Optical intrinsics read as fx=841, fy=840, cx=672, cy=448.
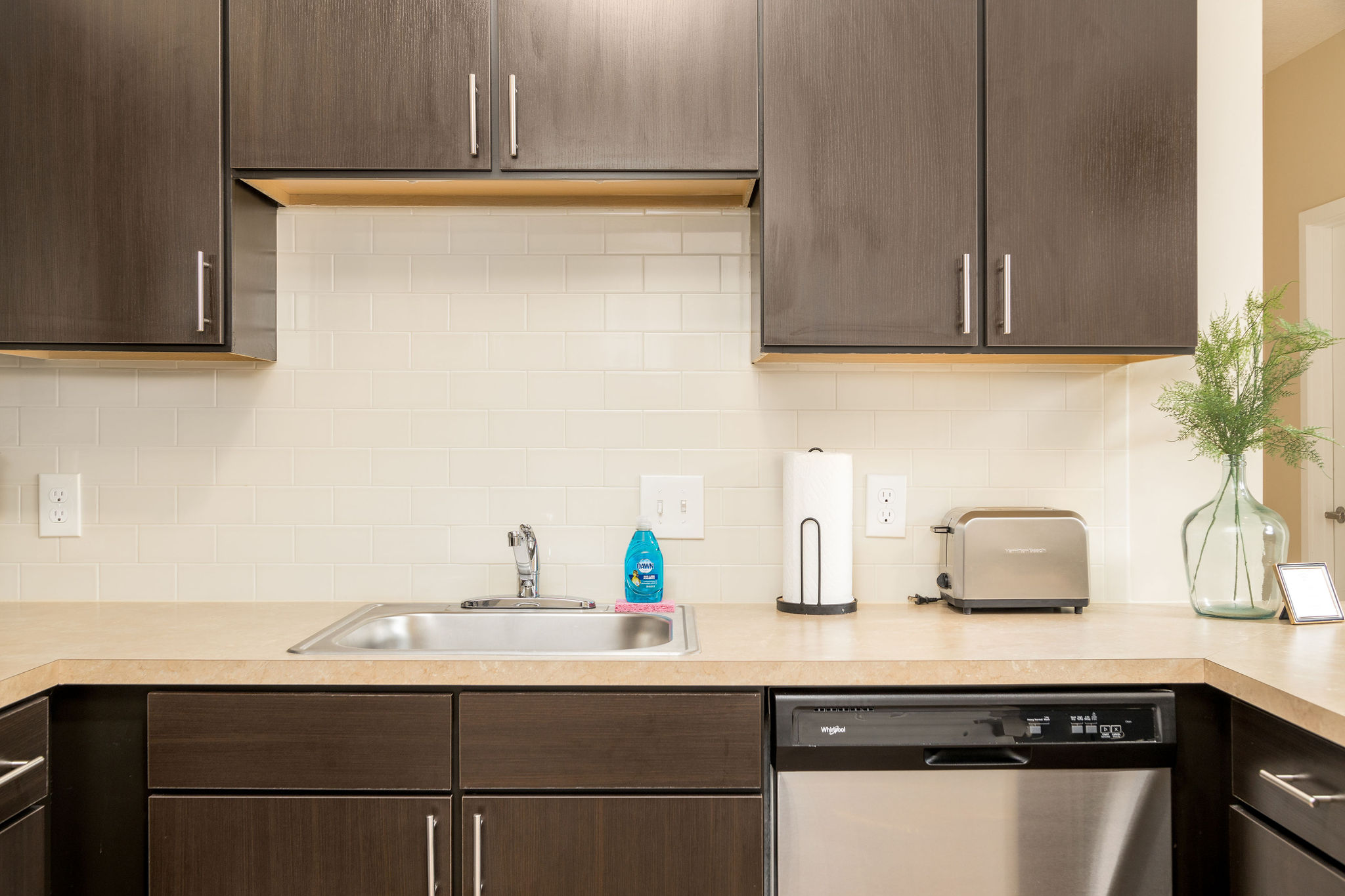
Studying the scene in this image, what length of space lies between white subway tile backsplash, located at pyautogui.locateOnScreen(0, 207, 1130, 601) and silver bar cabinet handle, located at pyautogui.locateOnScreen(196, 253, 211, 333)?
0.98 ft

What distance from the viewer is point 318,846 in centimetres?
135

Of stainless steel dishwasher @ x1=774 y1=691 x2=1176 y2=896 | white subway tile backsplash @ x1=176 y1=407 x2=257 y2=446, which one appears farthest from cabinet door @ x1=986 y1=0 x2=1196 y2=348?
white subway tile backsplash @ x1=176 y1=407 x2=257 y2=446

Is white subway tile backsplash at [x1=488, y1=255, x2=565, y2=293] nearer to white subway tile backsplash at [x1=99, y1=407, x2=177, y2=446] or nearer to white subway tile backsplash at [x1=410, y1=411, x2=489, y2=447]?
white subway tile backsplash at [x1=410, y1=411, x2=489, y2=447]

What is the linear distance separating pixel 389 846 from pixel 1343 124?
3.31m

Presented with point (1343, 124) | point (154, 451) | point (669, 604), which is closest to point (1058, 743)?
point (669, 604)

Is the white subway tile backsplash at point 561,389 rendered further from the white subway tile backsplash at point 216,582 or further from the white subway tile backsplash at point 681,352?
the white subway tile backsplash at point 216,582

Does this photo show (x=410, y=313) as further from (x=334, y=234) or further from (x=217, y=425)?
(x=217, y=425)

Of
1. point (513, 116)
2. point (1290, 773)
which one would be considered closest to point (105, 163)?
point (513, 116)

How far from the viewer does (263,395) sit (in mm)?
1936

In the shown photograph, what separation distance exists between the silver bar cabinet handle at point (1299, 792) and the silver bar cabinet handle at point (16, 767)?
183 centimetres

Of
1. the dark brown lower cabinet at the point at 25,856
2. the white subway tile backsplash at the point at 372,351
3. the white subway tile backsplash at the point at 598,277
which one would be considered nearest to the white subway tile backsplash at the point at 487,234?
the white subway tile backsplash at the point at 598,277

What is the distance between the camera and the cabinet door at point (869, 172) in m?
1.63

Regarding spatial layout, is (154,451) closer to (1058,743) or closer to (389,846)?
(389,846)

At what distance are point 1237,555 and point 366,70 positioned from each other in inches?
77.6
